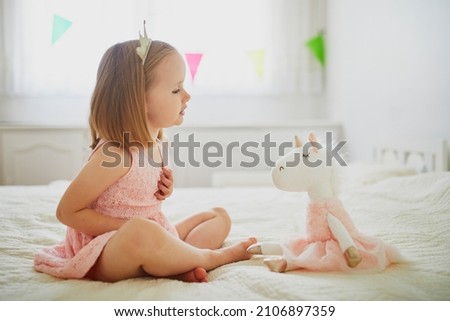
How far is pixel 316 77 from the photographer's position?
3.02 metres

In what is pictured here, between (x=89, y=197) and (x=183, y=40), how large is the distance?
2247 mm

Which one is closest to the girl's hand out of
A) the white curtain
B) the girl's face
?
the girl's face

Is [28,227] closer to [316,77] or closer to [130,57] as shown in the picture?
A: [130,57]

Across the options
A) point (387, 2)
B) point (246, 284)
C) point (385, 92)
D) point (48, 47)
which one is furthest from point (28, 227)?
point (48, 47)

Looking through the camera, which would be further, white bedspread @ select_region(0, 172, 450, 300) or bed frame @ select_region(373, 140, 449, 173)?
bed frame @ select_region(373, 140, 449, 173)

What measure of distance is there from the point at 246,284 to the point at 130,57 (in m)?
0.48

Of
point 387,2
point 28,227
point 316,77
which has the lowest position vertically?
point 28,227

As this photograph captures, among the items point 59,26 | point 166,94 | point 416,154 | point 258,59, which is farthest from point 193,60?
point 166,94

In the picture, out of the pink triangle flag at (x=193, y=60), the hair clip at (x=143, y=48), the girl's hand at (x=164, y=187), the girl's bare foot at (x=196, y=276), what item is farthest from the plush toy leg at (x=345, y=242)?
the pink triangle flag at (x=193, y=60)

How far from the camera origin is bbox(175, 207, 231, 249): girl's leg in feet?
3.10

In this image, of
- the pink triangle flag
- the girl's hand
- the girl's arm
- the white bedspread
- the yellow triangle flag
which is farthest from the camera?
the yellow triangle flag

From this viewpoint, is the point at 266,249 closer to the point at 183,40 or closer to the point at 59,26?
the point at 183,40

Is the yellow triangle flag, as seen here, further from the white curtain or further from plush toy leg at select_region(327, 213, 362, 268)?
plush toy leg at select_region(327, 213, 362, 268)

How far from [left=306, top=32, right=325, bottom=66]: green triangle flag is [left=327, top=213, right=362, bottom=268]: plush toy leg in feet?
8.03
